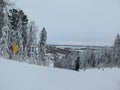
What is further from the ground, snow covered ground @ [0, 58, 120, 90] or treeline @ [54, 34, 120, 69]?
snow covered ground @ [0, 58, 120, 90]

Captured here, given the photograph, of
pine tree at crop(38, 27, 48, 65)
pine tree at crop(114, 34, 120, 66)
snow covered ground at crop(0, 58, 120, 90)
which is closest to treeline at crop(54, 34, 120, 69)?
pine tree at crop(114, 34, 120, 66)

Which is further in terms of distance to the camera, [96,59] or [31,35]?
[96,59]

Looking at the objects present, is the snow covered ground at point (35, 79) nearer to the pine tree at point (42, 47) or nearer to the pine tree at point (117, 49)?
the pine tree at point (42, 47)

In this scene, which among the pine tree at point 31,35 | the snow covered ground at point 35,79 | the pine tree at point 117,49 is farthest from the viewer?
the pine tree at point 117,49

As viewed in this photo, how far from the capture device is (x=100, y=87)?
16.0m

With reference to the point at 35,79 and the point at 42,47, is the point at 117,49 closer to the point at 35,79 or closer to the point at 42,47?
the point at 42,47

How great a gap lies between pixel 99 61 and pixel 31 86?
95.1 m

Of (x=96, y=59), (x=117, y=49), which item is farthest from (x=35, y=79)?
(x=96, y=59)

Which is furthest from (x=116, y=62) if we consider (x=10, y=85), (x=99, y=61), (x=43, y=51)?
(x=10, y=85)

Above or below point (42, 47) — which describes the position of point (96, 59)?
below

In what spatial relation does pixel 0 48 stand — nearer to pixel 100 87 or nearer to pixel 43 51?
pixel 100 87

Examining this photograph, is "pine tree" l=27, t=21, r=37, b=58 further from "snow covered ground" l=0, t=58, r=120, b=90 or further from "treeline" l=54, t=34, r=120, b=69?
"snow covered ground" l=0, t=58, r=120, b=90

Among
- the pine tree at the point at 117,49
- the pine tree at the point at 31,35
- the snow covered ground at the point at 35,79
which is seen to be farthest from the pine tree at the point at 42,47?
the snow covered ground at the point at 35,79

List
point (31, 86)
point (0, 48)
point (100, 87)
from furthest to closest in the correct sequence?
point (0, 48)
point (100, 87)
point (31, 86)
